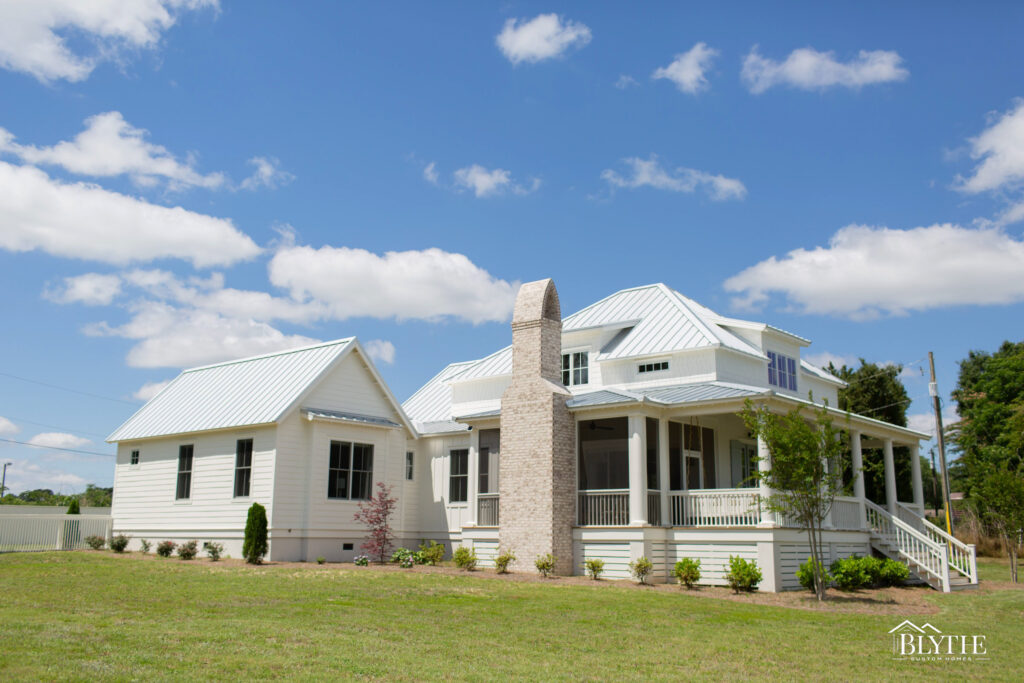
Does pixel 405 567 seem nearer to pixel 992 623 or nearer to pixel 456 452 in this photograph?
pixel 456 452

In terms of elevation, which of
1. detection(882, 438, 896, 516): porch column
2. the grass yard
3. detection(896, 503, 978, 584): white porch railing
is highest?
detection(882, 438, 896, 516): porch column

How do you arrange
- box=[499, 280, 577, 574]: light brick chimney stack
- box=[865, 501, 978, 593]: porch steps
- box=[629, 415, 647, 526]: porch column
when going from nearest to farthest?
box=[629, 415, 647, 526]: porch column < box=[865, 501, 978, 593]: porch steps < box=[499, 280, 577, 574]: light brick chimney stack

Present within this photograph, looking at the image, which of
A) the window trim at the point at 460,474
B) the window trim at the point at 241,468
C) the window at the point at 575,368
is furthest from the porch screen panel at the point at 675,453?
the window trim at the point at 241,468

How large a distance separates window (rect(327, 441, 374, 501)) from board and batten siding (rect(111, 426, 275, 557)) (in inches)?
82.0

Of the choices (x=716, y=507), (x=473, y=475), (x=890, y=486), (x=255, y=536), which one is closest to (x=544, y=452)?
(x=473, y=475)

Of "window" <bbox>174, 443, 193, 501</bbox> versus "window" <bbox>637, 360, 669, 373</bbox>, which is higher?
"window" <bbox>637, 360, 669, 373</bbox>

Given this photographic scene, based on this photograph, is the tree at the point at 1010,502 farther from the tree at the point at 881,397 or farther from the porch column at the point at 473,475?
the tree at the point at 881,397

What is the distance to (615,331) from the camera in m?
28.1

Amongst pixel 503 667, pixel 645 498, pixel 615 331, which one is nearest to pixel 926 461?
pixel 615 331

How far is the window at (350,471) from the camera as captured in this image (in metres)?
25.1

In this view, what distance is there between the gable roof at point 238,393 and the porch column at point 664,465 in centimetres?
971

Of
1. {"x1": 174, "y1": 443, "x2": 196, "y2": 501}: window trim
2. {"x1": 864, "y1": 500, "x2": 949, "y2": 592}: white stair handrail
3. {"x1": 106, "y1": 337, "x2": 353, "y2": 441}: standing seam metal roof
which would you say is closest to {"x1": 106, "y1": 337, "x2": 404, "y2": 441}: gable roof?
{"x1": 106, "y1": 337, "x2": 353, "y2": 441}: standing seam metal roof

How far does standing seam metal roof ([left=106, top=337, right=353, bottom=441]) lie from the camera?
25.0m

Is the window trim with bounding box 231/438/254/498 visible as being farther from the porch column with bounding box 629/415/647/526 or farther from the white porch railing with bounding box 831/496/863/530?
the white porch railing with bounding box 831/496/863/530
